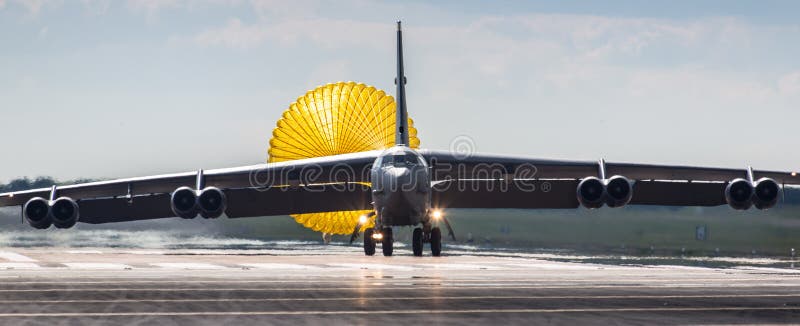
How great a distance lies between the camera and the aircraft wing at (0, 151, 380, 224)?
137 feet

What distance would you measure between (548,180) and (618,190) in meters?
7.37

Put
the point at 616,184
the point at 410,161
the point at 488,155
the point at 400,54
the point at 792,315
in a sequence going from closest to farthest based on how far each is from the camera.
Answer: the point at 792,315, the point at 410,161, the point at 616,184, the point at 488,155, the point at 400,54

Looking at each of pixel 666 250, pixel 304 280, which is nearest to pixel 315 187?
pixel 666 250

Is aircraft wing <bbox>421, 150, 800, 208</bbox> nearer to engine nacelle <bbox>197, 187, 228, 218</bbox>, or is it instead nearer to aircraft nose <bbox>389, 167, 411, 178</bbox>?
aircraft nose <bbox>389, 167, 411, 178</bbox>

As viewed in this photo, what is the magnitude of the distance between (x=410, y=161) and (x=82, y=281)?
1285cm

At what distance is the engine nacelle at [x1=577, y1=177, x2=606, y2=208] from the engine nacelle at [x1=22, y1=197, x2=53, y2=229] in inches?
768

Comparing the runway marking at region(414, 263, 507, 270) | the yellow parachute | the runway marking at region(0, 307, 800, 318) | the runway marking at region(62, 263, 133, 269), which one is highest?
the yellow parachute

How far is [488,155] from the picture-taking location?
4153cm

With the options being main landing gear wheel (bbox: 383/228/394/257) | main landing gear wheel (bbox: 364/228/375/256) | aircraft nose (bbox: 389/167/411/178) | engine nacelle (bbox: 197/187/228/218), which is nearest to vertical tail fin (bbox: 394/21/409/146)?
main landing gear wheel (bbox: 383/228/394/257)

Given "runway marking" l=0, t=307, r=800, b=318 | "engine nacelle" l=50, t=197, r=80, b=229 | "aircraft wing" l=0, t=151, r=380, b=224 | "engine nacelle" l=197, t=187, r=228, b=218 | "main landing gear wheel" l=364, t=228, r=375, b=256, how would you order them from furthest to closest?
1. "main landing gear wheel" l=364, t=228, r=375, b=256
2. "aircraft wing" l=0, t=151, r=380, b=224
3. "engine nacelle" l=50, t=197, r=80, b=229
4. "engine nacelle" l=197, t=187, r=228, b=218
5. "runway marking" l=0, t=307, r=800, b=318

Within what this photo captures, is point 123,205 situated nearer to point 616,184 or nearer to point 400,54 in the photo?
point 400,54

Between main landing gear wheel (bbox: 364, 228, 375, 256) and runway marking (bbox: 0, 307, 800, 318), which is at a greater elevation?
main landing gear wheel (bbox: 364, 228, 375, 256)

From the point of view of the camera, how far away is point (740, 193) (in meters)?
39.5

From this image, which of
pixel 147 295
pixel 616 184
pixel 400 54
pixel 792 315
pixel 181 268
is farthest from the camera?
pixel 400 54
